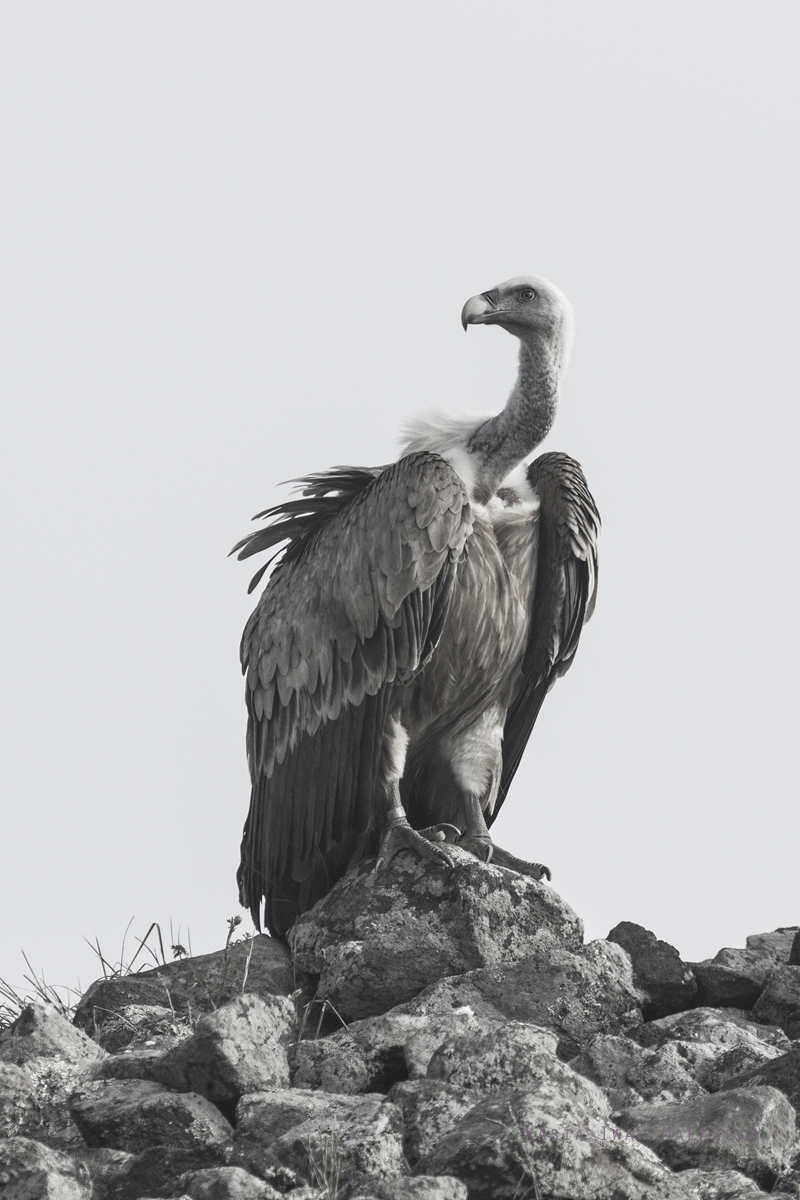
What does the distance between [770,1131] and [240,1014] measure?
2064 mm

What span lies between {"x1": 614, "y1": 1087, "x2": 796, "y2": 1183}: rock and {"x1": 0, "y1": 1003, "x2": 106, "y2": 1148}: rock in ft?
6.80

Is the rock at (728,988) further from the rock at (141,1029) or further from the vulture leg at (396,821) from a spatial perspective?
the rock at (141,1029)

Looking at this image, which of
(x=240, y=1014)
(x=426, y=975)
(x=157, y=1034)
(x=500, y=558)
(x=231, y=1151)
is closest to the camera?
(x=231, y=1151)

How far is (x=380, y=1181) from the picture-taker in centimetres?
479

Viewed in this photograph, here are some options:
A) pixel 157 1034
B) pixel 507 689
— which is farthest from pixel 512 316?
pixel 157 1034

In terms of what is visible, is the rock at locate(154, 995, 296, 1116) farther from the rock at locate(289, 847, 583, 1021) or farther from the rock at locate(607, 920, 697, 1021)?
the rock at locate(607, 920, 697, 1021)

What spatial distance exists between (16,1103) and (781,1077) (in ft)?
9.41

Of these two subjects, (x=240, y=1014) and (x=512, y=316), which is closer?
(x=240, y=1014)

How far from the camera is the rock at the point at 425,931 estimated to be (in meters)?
7.98

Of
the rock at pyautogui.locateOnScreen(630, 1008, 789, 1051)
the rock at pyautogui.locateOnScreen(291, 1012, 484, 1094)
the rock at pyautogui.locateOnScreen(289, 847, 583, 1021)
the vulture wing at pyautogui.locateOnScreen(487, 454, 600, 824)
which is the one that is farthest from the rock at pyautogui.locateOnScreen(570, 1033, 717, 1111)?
the vulture wing at pyautogui.locateOnScreen(487, 454, 600, 824)

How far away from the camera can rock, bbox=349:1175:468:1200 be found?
4.52 metres

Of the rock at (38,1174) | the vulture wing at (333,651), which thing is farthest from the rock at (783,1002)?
the rock at (38,1174)

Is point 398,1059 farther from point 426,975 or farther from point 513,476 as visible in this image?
point 513,476

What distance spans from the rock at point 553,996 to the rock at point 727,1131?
1.85 meters
